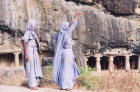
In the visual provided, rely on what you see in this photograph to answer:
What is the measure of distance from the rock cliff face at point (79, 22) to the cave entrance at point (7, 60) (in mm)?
1392

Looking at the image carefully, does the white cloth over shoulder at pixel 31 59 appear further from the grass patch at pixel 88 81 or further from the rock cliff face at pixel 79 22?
the rock cliff face at pixel 79 22

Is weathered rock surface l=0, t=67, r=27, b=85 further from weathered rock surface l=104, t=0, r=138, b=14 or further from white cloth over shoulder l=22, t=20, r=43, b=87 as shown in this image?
weathered rock surface l=104, t=0, r=138, b=14

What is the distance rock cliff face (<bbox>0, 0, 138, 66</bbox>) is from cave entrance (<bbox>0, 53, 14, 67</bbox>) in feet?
4.57

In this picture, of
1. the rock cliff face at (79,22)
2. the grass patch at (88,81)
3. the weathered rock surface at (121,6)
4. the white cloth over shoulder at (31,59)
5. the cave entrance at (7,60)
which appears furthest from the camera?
the cave entrance at (7,60)

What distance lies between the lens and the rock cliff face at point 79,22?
15.6 metres

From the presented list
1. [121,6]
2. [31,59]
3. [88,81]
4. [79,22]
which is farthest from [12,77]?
[121,6]

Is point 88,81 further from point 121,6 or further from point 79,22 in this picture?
point 121,6

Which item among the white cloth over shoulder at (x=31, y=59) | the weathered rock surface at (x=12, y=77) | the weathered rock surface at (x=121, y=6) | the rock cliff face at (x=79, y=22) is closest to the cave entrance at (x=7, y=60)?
the rock cliff face at (x=79, y=22)

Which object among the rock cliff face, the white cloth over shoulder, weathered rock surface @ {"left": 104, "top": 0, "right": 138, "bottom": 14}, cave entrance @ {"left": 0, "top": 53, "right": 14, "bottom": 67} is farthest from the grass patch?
cave entrance @ {"left": 0, "top": 53, "right": 14, "bottom": 67}

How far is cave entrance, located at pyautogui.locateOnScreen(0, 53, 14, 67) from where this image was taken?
1709 centimetres

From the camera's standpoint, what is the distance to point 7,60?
56.7ft

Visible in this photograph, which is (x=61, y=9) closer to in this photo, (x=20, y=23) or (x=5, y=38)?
(x=20, y=23)

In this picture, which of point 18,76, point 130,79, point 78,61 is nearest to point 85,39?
point 78,61

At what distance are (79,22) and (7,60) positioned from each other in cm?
460
